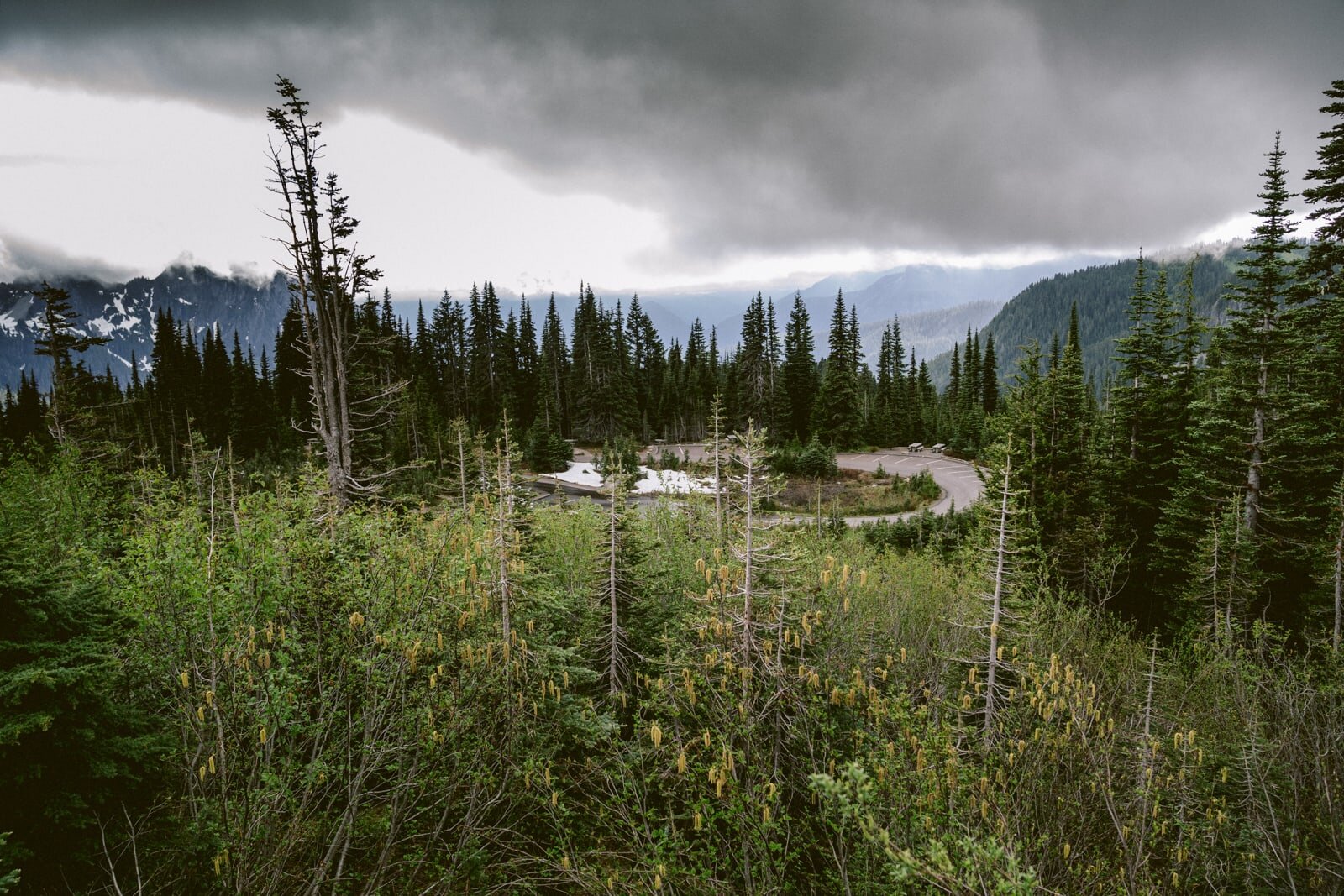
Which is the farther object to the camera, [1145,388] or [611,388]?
[611,388]

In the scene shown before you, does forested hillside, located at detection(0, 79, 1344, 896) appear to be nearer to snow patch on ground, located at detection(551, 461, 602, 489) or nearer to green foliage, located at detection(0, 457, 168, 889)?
green foliage, located at detection(0, 457, 168, 889)

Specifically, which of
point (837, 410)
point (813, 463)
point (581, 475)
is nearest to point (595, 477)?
point (581, 475)

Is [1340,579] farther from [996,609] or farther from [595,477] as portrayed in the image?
[595,477]

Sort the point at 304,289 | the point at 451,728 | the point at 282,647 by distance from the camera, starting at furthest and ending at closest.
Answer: the point at 304,289
the point at 282,647
the point at 451,728

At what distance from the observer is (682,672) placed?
250 inches

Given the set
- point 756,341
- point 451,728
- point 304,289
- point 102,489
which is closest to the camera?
point 451,728

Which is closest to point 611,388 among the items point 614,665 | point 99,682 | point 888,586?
point 888,586

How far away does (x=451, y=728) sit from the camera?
5016 millimetres

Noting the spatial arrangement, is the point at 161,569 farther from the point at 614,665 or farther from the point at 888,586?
the point at 888,586

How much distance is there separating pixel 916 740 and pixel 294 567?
7248mm

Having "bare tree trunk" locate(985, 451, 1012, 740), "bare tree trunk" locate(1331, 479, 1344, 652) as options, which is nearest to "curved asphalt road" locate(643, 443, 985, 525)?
"bare tree trunk" locate(1331, 479, 1344, 652)

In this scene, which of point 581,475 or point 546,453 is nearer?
point 581,475

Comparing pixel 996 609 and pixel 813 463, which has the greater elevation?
pixel 996 609

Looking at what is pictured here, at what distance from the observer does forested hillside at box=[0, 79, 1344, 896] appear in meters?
3.87
